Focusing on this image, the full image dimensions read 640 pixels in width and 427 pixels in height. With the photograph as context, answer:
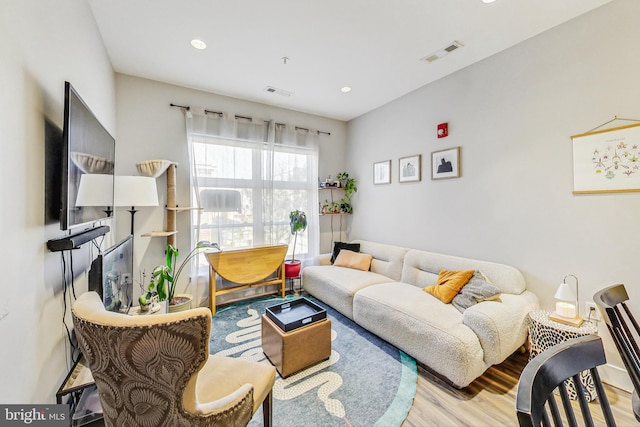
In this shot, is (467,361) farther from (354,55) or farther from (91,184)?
(354,55)

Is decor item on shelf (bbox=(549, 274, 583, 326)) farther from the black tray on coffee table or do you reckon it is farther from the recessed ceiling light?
the recessed ceiling light

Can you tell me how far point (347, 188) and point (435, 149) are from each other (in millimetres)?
1618

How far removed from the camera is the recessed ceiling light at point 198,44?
7.56 ft

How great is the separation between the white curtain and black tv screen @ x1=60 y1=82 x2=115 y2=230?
146cm

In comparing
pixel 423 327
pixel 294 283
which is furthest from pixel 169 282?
pixel 423 327

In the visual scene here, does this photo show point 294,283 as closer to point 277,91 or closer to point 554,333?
point 277,91

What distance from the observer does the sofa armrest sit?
1836mm

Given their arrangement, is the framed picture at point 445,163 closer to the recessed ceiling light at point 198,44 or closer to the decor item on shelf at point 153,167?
the recessed ceiling light at point 198,44

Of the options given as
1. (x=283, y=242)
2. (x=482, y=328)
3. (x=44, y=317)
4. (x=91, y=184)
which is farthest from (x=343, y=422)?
(x=283, y=242)

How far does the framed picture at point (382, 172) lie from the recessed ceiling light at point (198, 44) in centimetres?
263

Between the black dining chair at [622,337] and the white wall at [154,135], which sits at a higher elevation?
the white wall at [154,135]

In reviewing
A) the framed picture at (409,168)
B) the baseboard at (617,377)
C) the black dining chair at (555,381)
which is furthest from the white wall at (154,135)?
the baseboard at (617,377)

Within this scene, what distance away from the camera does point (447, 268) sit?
→ 8.87ft

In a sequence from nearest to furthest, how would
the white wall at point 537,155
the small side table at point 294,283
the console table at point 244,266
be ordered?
the white wall at point 537,155 → the console table at point 244,266 → the small side table at point 294,283
